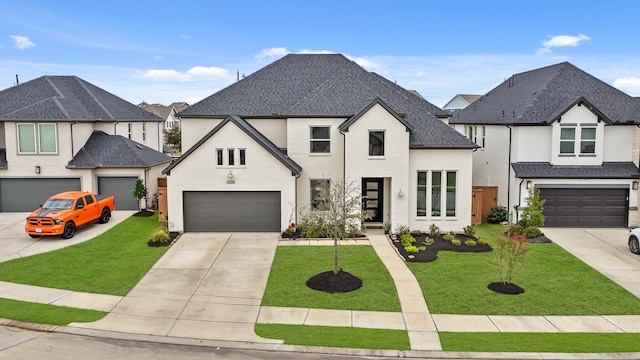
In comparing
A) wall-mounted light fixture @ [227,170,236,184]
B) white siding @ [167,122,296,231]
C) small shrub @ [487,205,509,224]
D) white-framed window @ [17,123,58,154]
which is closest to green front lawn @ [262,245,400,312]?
white siding @ [167,122,296,231]

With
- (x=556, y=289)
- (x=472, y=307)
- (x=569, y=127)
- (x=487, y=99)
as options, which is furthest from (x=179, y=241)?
(x=487, y=99)

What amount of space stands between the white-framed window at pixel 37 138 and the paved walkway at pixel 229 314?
534 inches

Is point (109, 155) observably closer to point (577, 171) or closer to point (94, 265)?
point (94, 265)

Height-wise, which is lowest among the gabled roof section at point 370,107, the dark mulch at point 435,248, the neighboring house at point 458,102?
the dark mulch at point 435,248

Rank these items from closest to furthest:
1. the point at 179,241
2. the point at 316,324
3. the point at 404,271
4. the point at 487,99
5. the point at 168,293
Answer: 1. the point at 316,324
2. the point at 168,293
3. the point at 404,271
4. the point at 179,241
5. the point at 487,99

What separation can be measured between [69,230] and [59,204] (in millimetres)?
1428

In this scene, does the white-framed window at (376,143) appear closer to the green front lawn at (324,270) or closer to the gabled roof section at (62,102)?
the green front lawn at (324,270)

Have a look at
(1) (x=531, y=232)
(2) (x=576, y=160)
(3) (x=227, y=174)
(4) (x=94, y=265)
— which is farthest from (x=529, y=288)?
(4) (x=94, y=265)

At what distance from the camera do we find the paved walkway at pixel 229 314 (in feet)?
43.7

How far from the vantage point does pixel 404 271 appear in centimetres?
1836

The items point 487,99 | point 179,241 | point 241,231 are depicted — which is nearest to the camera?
point 179,241

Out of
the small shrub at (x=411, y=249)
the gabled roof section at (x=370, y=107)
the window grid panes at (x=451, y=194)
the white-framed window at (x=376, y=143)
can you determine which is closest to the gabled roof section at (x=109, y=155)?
the gabled roof section at (x=370, y=107)

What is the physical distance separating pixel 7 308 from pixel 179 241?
8435 mm

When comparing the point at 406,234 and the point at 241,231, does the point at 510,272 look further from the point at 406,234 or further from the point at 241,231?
the point at 241,231
